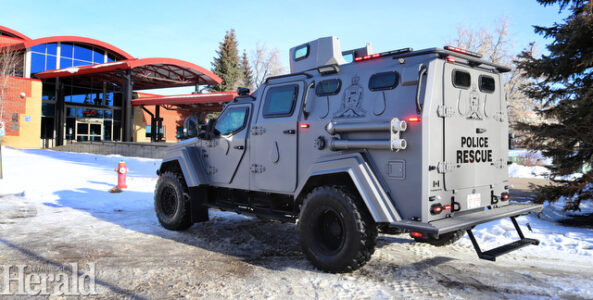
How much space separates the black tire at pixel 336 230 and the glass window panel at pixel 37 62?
104 feet

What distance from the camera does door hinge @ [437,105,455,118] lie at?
14.2ft

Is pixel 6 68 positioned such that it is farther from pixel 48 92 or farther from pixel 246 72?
pixel 246 72

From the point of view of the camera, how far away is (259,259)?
531 cm

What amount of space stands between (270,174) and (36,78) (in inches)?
1188

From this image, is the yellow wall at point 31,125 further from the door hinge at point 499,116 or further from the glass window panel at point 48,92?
the door hinge at point 499,116

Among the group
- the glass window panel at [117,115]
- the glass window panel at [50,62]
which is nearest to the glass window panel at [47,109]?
the glass window panel at [50,62]

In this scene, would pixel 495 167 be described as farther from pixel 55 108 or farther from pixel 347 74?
pixel 55 108

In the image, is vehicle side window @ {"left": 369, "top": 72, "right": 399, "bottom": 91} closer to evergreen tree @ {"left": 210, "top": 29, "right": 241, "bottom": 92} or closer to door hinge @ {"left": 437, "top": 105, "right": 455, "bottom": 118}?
door hinge @ {"left": 437, "top": 105, "right": 455, "bottom": 118}

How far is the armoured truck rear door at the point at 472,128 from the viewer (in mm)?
4457

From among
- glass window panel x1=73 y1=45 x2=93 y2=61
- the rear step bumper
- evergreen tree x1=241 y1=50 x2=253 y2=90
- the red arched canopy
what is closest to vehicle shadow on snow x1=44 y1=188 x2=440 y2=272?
the rear step bumper

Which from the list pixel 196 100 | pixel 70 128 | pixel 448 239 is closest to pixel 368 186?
pixel 448 239

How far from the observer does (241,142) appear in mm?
6102

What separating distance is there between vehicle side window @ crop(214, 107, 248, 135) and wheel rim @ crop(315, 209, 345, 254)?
216 cm

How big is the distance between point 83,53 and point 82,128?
628 cm
